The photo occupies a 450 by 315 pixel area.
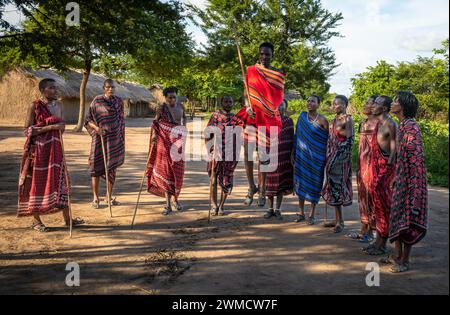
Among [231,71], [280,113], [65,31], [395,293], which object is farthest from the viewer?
[231,71]

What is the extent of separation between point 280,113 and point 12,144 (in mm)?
11284

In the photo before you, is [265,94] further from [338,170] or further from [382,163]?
[382,163]

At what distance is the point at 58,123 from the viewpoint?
521cm

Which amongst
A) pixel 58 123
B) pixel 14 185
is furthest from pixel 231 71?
pixel 58 123

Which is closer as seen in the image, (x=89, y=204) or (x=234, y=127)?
(x=234, y=127)

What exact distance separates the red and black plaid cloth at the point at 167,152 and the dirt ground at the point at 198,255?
456mm

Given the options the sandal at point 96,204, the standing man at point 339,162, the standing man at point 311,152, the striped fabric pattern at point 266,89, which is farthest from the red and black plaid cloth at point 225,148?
the sandal at point 96,204

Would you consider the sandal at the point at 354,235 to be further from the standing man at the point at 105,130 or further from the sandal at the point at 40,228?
the sandal at the point at 40,228

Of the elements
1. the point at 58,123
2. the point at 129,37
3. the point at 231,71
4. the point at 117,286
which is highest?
the point at 231,71

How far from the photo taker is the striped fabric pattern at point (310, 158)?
570cm

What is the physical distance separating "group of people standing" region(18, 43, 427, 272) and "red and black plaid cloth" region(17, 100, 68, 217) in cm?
1

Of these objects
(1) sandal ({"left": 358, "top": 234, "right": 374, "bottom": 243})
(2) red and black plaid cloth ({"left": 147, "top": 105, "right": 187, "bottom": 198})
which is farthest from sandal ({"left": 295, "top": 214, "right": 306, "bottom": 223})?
(2) red and black plaid cloth ({"left": 147, "top": 105, "right": 187, "bottom": 198})

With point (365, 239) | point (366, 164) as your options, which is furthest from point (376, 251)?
point (366, 164)
